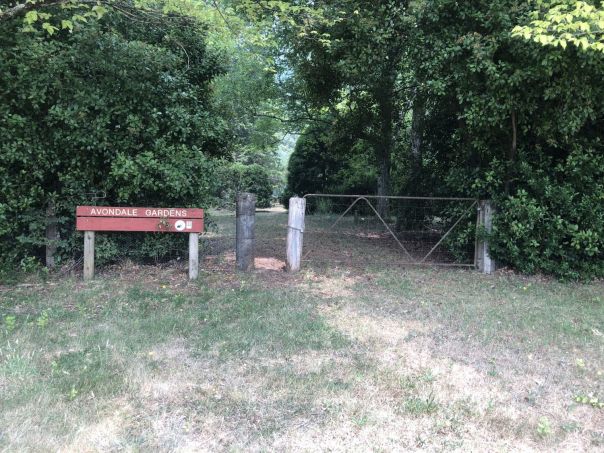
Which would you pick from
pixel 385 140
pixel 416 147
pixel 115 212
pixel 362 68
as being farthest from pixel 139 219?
pixel 385 140

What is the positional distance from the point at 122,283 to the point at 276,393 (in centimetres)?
381

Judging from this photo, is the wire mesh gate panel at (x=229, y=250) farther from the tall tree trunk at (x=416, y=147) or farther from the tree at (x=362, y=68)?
the tall tree trunk at (x=416, y=147)

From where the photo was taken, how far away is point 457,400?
3.24 metres

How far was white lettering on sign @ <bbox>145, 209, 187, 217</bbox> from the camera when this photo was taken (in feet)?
21.3

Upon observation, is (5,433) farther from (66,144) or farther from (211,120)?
(211,120)

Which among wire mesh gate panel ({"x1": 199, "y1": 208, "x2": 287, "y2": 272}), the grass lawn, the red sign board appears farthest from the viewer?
wire mesh gate panel ({"x1": 199, "y1": 208, "x2": 287, "y2": 272})

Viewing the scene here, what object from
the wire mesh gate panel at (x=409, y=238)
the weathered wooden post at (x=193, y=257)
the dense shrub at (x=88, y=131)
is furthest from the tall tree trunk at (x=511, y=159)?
the weathered wooden post at (x=193, y=257)

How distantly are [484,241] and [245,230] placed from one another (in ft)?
13.0

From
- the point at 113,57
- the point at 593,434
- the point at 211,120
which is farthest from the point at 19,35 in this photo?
the point at 593,434

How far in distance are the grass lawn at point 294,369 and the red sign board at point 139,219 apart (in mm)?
852

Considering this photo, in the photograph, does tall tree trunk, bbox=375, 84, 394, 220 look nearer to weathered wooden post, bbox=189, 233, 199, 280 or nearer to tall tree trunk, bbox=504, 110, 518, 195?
tall tree trunk, bbox=504, 110, 518, 195

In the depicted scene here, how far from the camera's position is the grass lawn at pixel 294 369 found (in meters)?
2.82

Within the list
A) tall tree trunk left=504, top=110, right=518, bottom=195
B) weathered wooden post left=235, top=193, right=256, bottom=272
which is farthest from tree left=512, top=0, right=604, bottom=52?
weathered wooden post left=235, top=193, right=256, bottom=272

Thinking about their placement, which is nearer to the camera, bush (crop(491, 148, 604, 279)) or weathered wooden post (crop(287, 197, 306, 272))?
bush (crop(491, 148, 604, 279))
